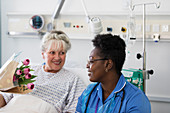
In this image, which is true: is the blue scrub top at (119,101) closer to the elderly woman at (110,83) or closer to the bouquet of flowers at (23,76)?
the elderly woman at (110,83)

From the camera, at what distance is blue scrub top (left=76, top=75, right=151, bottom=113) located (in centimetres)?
125

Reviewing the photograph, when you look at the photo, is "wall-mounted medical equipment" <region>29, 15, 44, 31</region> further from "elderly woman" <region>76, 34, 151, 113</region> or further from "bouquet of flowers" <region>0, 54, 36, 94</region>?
"elderly woman" <region>76, 34, 151, 113</region>

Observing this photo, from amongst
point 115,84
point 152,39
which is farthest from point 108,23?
point 115,84

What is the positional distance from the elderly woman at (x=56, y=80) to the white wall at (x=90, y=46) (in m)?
0.63

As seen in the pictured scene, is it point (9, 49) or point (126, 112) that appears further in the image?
point (9, 49)

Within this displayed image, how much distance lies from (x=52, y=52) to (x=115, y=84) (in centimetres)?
85

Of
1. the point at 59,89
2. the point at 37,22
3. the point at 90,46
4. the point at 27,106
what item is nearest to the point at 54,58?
the point at 59,89

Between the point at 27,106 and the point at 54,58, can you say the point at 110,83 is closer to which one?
the point at 27,106

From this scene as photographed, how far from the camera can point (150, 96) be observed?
2.49 m

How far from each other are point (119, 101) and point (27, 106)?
2.45ft

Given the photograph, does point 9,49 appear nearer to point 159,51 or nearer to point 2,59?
point 2,59

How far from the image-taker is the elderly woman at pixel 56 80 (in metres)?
1.92

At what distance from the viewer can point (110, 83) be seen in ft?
4.53

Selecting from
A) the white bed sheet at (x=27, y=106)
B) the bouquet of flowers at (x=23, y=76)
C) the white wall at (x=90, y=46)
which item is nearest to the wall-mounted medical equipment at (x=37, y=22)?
the white wall at (x=90, y=46)
